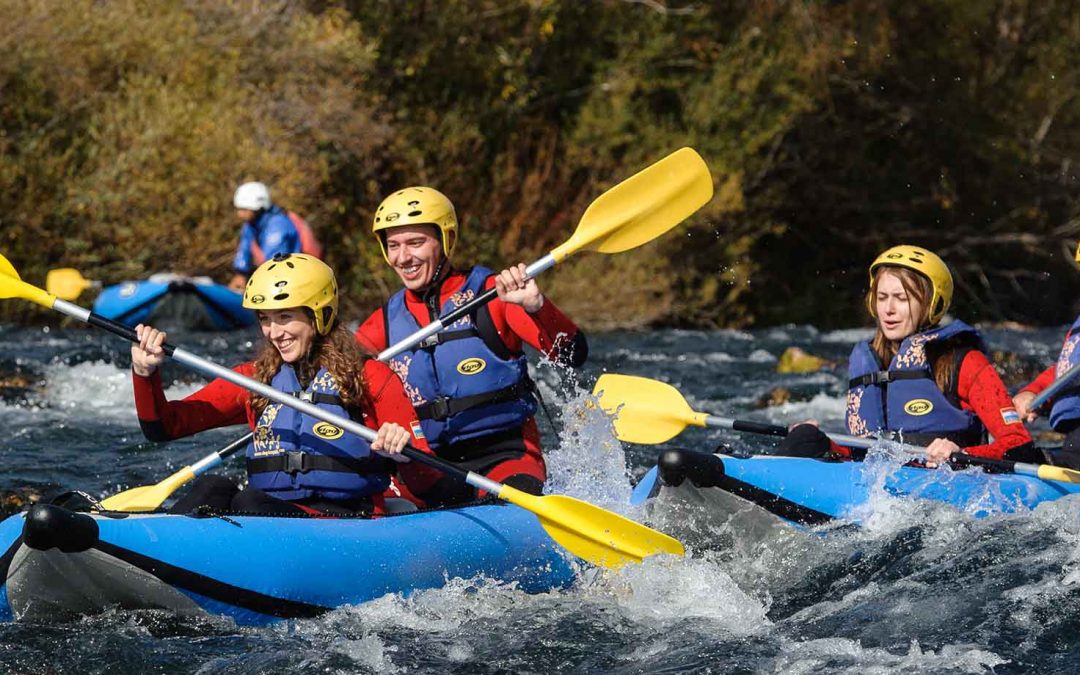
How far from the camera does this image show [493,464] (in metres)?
5.45

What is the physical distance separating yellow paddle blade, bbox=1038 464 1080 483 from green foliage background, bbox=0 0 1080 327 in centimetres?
934

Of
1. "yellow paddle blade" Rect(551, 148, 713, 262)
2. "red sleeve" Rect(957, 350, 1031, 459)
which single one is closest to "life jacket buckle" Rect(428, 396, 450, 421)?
"yellow paddle blade" Rect(551, 148, 713, 262)

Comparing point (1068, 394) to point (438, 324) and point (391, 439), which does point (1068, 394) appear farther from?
point (391, 439)

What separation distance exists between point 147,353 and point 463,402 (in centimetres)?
114

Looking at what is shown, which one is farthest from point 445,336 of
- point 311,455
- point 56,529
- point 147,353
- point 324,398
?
point 56,529

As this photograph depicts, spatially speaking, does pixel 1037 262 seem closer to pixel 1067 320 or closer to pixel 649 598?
pixel 1067 320

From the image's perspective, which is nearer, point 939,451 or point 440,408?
point 440,408

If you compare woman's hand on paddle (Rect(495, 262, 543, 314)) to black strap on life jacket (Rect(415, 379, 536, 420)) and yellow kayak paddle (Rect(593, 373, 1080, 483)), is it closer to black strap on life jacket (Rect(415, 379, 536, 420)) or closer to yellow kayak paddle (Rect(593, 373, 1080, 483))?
black strap on life jacket (Rect(415, 379, 536, 420))

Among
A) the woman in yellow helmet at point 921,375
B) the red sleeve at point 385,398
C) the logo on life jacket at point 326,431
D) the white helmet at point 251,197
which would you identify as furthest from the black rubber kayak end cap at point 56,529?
the white helmet at point 251,197

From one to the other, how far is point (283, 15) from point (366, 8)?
0.92m

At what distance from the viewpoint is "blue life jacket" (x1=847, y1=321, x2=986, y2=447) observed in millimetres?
6105

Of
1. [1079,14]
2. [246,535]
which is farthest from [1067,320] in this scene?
[246,535]

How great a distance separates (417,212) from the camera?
5.42 m

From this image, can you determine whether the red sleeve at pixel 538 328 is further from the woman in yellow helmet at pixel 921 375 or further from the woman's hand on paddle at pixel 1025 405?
the woman's hand on paddle at pixel 1025 405
